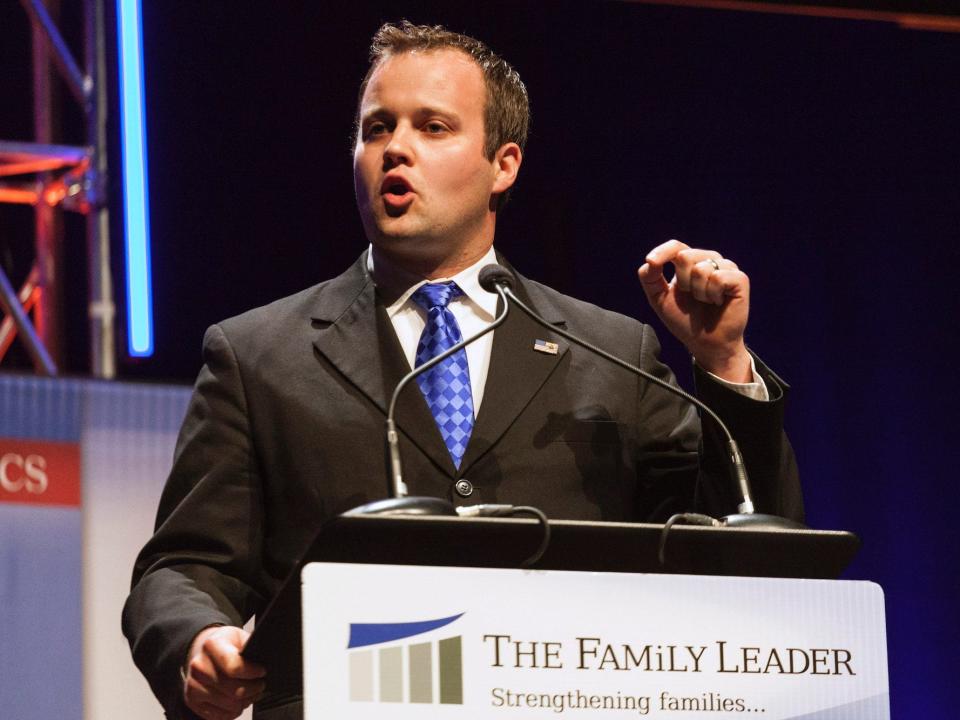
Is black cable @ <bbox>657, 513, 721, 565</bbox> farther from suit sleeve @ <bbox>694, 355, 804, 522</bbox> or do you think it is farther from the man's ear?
the man's ear

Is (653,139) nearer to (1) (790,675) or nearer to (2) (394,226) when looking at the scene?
(2) (394,226)

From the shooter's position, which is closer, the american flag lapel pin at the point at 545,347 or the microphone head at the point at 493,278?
the microphone head at the point at 493,278

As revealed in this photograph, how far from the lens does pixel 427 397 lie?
1.85 meters

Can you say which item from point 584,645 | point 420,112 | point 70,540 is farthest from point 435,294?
point 70,540

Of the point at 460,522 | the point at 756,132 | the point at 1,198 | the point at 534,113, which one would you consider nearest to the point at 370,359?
the point at 460,522

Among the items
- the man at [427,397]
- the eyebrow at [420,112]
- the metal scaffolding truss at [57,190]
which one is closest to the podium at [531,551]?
the man at [427,397]

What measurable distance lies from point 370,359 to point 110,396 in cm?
152

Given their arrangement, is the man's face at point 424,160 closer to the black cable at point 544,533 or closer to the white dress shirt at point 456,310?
the white dress shirt at point 456,310

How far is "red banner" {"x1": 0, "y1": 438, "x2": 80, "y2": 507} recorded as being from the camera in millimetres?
3008

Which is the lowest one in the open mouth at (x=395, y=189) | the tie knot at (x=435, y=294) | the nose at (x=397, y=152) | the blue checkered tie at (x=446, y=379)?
the blue checkered tie at (x=446, y=379)

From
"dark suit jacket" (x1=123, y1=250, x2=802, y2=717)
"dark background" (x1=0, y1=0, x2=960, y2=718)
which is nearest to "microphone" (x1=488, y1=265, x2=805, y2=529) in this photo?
"dark suit jacket" (x1=123, y1=250, x2=802, y2=717)

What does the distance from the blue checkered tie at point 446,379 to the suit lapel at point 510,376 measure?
2 centimetres

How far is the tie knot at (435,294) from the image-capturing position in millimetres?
1940

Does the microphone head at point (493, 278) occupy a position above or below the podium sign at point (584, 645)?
above
